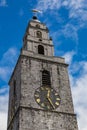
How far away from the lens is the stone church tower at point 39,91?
2606 cm

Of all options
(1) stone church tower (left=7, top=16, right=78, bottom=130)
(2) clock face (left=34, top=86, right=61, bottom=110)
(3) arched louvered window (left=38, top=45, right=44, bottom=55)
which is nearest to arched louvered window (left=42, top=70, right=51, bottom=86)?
(1) stone church tower (left=7, top=16, right=78, bottom=130)

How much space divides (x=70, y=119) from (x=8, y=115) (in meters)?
7.80

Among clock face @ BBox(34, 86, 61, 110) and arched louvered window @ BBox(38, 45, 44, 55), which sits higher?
arched louvered window @ BBox(38, 45, 44, 55)

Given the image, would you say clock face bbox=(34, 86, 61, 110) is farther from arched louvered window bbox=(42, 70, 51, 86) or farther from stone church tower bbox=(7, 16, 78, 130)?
arched louvered window bbox=(42, 70, 51, 86)

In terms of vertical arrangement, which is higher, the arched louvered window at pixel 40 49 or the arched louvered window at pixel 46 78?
the arched louvered window at pixel 40 49

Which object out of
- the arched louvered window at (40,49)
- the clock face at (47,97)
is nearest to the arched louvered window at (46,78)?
the clock face at (47,97)

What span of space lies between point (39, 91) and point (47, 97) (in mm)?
1022

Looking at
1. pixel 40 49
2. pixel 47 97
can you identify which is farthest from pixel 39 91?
pixel 40 49

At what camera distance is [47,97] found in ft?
92.1

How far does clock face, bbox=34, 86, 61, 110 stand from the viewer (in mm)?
27391

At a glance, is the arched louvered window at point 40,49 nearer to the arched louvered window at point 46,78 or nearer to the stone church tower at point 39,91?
the stone church tower at point 39,91

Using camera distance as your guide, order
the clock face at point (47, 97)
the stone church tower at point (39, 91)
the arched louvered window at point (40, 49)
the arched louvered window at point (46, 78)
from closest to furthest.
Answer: the stone church tower at point (39, 91), the clock face at point (47, 97), the arched louvered window at point (46, 78), the arched louvered window at point (40, 49)

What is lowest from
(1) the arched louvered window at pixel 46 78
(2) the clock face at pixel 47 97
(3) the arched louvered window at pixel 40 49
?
(2) the clock face at pixel 47 97

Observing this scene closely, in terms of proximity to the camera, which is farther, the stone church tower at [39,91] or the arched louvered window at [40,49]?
the arched louvered window at [40,49]
